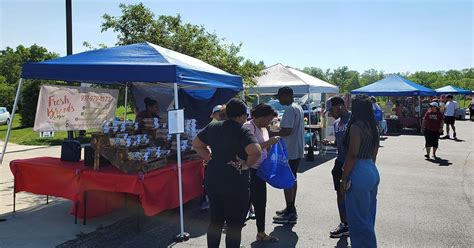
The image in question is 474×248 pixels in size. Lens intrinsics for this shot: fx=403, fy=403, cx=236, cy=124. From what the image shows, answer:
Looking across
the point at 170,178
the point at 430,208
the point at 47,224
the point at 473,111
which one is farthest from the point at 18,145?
the point at 473,111

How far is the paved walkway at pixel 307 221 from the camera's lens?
483cm

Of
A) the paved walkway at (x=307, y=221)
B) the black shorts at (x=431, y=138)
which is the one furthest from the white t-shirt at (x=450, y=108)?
the paved walkway at (x=307, y=221)

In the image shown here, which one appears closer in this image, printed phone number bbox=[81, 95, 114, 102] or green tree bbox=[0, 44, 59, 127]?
printed phone number bbox=[81, 95, 114, 102]

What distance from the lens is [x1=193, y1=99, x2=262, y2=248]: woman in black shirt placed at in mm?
3506

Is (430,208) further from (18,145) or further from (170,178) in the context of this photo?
(18,145)

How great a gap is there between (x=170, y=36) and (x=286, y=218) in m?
6.24

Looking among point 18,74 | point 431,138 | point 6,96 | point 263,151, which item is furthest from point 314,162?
point 18,74

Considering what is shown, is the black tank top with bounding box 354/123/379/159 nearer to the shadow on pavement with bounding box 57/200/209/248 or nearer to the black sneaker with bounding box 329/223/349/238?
the black sneaker with bounding box 329/223/349/238

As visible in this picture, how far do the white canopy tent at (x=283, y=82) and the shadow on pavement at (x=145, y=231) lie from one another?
22.2ft

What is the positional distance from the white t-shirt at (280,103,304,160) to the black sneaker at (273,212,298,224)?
829mm

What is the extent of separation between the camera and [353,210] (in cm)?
382

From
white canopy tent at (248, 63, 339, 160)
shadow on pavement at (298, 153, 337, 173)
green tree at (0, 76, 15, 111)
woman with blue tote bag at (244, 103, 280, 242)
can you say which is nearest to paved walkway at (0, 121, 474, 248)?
woman with blue tote bag at (244, 103, 280, 242)

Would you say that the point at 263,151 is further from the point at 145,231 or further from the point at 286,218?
the point at 145,231

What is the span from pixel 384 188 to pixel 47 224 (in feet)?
19.6
